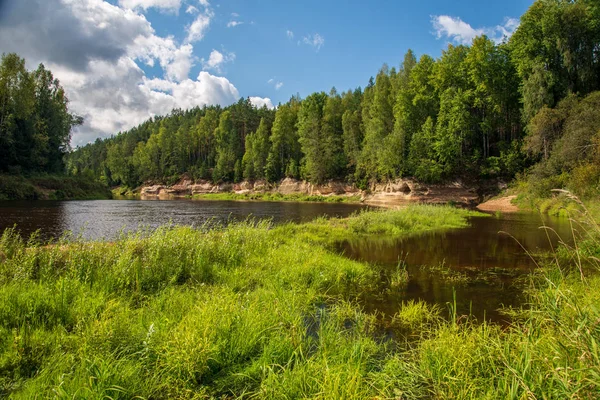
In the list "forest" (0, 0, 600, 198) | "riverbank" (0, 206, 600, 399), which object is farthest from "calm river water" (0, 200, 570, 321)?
"forest" (0, 0, 600, 198)

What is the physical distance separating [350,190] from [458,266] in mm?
51515

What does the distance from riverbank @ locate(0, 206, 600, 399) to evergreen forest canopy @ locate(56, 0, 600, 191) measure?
1072 inches

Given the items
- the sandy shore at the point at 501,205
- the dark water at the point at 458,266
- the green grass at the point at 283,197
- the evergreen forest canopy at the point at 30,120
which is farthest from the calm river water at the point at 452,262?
the evergreen forest canopy at the point at 30,120

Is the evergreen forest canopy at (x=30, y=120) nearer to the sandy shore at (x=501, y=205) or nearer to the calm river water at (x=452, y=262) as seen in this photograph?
the calm river water at (x=452, y=262)

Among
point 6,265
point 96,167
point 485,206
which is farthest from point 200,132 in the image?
point 6,265

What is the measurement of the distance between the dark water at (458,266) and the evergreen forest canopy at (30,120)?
64.0m

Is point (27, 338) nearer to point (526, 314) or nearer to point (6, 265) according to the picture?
point (6, 265)

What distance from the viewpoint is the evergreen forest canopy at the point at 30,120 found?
1996 inches

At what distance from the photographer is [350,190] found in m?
63.0

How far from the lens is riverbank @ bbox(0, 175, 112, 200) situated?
46.3m

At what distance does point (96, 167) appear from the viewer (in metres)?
148

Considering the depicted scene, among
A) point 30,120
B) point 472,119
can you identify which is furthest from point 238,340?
point 30,120

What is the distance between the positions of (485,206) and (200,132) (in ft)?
298

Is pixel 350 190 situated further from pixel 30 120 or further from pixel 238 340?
pixel 30 120
